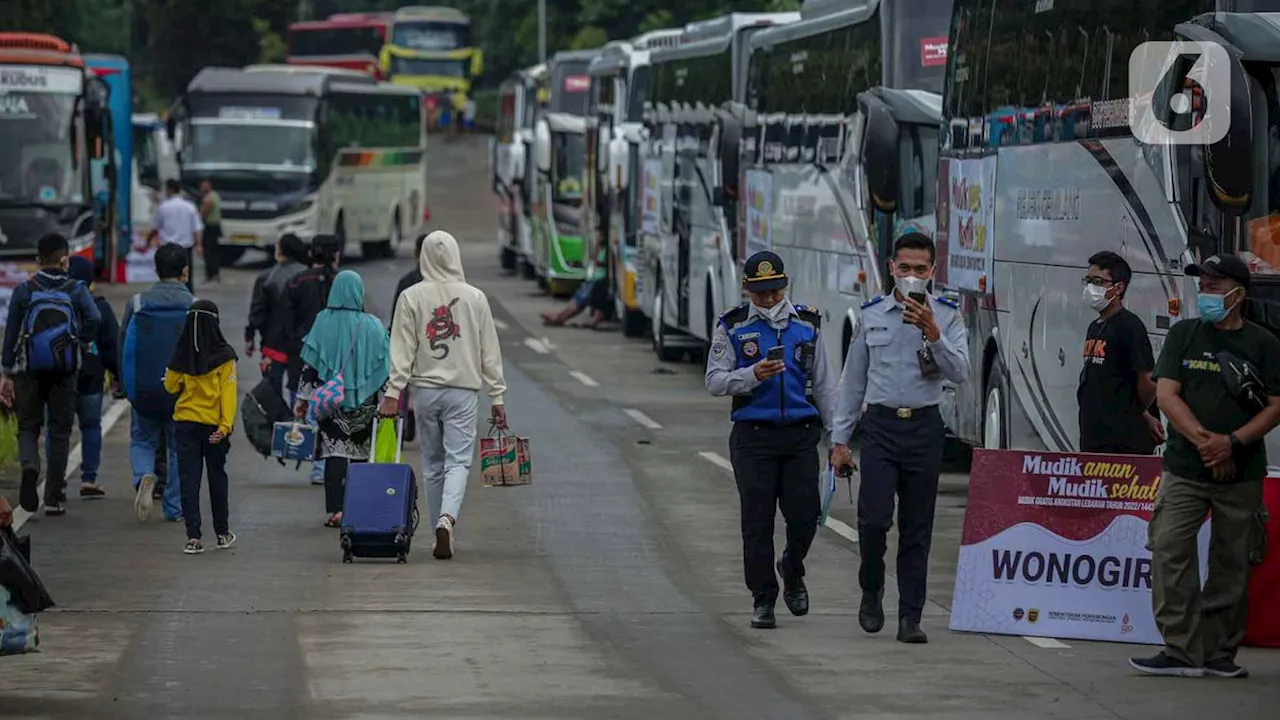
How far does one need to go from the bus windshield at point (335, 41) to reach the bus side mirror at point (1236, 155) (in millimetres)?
86742

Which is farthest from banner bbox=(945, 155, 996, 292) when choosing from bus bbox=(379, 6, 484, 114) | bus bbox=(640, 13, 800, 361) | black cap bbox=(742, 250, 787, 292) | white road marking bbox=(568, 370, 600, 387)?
bus bbox=(379, 6, 484, 114)

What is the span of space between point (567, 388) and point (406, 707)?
1699cm

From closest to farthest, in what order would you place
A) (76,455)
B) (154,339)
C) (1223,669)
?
1. (1223,669)
2. (154,339)
3. (76,455)

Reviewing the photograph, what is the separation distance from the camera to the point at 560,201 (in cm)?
4231

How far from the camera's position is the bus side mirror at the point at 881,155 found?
18.8 m

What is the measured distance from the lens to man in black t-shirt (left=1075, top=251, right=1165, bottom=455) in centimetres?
1192

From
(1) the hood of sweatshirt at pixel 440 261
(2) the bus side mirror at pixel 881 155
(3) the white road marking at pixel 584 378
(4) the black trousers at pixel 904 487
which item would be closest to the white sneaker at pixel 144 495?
(1) the hood of sweatshirt at pixel 440 261

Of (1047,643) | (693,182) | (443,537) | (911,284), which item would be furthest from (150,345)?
(693,182)

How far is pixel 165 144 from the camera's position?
2650 inches

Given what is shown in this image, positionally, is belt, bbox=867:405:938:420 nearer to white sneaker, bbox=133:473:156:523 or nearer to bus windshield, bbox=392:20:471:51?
white sneaker, bbox=133:473:156:523

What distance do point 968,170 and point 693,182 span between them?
11876mm

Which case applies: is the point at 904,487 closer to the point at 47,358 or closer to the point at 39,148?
the point at 47,358

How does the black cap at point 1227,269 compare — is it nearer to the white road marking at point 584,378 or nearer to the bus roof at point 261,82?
the white road marking at point 584,378

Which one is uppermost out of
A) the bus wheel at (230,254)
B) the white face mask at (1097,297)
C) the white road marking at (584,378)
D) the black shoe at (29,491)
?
the white face mask at (1097,297)
